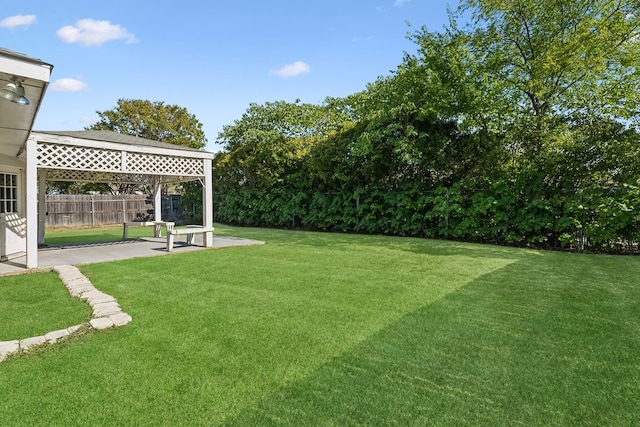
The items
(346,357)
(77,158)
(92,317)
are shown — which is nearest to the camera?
(346,357)

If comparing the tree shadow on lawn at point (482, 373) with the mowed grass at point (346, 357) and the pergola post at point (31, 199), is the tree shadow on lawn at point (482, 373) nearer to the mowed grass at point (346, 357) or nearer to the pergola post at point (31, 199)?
the mowed grass at point (346, 357)

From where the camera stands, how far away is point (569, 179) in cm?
819

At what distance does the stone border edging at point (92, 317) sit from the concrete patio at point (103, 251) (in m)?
1.23

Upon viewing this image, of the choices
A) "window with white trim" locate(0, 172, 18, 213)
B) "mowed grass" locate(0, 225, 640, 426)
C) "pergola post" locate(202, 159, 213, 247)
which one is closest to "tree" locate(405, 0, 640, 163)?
"mowed grass" locate(0, 225, 640, 426)

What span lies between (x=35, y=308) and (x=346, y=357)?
11.3 ft

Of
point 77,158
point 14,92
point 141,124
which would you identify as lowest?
point 77,158

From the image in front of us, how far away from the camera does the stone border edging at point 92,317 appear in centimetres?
280

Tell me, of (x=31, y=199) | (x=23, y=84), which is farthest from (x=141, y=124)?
(x=23, y=84)

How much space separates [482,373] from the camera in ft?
7.86

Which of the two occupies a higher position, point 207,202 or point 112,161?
point 112,161

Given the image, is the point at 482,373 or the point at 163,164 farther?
the point at 163,164

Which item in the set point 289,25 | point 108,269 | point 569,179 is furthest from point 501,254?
point 289,25

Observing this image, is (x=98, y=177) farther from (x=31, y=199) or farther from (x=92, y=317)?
(x=92, y=317)

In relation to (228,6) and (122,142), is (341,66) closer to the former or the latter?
(228,6)
